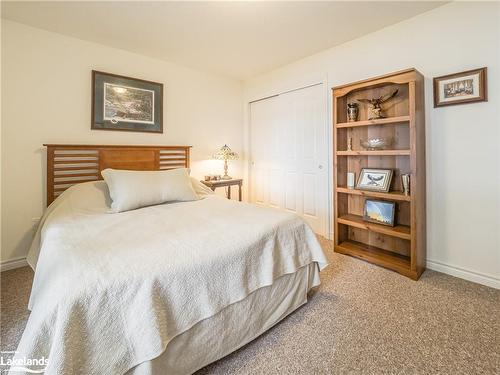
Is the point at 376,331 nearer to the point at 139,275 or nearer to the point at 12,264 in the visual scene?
the point at 139,275

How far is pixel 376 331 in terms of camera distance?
1515 mm

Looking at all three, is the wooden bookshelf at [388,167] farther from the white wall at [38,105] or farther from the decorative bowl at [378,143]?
the white wall at [38,105]

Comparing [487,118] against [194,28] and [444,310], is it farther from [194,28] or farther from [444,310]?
[194,28]

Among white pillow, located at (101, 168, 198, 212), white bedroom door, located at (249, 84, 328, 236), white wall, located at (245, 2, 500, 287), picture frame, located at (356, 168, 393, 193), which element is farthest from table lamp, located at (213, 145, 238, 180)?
white wall, located at (245, 2, 500, 287)

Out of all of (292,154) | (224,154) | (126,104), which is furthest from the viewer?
(224,154)

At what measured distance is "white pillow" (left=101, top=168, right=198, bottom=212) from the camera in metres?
2.12

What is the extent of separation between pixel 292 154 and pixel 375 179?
1.33m

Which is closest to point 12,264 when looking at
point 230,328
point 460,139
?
point 230,328

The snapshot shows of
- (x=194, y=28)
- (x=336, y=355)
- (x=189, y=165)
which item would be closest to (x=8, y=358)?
(x=336, y=355)

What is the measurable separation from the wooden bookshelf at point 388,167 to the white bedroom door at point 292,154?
41 cm

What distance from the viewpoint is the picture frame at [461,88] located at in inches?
76.8

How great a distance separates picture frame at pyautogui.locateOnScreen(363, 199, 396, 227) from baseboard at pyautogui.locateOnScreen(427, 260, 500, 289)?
52cm

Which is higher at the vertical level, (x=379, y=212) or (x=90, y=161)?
(x=90, y=161)

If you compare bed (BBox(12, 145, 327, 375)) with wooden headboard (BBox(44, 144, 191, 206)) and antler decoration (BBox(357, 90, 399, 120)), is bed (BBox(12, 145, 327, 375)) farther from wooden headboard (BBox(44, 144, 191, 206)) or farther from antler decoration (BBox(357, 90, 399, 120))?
antler decoration (BBox(357, 90, 399, 120))
